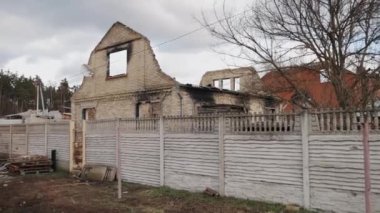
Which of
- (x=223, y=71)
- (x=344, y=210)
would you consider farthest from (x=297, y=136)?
(x=223, y=71)

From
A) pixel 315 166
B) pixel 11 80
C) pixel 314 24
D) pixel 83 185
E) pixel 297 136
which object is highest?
pixel 11 80

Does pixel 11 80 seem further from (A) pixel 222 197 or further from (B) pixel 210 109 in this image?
(A) pixel 222 197

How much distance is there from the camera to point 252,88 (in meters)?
14.5

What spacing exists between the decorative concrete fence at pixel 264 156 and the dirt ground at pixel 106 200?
0.42m

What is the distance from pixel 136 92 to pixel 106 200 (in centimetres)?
994

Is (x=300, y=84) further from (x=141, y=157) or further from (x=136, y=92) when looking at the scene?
(x=136, y=92)

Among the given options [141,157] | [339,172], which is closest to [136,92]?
[141,157]

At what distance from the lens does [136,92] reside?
68.5ft

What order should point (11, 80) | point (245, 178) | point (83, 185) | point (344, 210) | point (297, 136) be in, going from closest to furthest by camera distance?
1. point (344, 210)
2. point (297, 136)
3. point (245, 178)
4. point (83, 185)
5. point (11, 80)

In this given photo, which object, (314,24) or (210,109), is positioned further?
(210,109)

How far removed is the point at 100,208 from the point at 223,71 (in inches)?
762

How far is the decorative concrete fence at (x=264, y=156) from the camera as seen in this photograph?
334 inches

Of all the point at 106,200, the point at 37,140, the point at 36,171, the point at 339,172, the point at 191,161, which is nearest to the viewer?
the point at 339,172

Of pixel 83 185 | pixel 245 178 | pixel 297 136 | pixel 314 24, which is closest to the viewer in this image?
pixel 297 136
